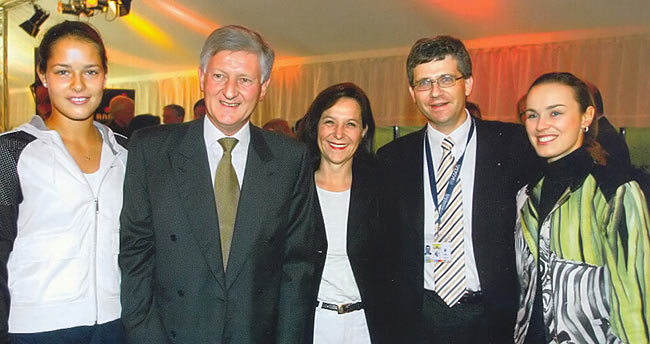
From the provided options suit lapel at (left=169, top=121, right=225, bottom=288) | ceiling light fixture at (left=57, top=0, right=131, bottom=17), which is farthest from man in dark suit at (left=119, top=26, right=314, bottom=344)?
ceiling light fixture at (left=57, top=0, right=131, bottom=17)

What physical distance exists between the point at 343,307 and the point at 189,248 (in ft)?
2.72

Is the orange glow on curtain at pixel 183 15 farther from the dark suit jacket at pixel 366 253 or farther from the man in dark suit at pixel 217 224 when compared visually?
the man in dark suit at pixel 217 224

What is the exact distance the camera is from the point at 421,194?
8.04 ft

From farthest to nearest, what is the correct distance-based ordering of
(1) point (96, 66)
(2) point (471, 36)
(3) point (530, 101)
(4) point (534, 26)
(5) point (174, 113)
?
(2) point (471, 36), (4) point (534, 26), (5) point (174, 113), (3) point (530, 101), (1) point (96, 66)

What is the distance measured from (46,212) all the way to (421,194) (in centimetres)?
152

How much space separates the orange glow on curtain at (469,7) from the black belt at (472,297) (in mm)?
6572

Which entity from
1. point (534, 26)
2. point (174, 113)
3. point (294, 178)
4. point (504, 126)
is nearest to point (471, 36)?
point (534, 26)

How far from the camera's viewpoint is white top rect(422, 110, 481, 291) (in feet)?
7.68

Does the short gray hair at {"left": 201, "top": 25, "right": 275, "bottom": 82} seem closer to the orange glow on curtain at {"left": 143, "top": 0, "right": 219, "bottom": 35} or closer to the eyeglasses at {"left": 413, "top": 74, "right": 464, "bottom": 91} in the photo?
the eyeglasses at {"left": 413, "top": 74, "right": 464, "bottom": 91}

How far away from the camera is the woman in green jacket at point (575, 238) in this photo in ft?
6.18

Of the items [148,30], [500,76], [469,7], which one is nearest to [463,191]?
[469,7]

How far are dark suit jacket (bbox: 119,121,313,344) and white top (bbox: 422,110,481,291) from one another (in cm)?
76

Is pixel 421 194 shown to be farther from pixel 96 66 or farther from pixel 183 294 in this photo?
pixel 96 66

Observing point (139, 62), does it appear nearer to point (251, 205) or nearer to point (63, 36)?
point (63, 36)
